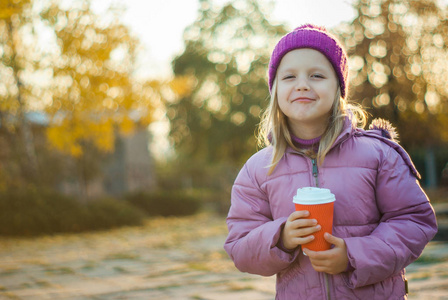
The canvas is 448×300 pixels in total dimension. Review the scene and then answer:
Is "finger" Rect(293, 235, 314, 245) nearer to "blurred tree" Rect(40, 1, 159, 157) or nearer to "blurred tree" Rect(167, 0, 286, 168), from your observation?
"blurred tree" Rect(40, 1, 159, 157)

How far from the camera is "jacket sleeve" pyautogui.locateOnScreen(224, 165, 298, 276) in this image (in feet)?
5.88

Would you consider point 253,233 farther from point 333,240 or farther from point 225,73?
point 225,73

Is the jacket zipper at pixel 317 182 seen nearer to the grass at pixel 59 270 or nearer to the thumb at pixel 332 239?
the thumb at pixel 332 239

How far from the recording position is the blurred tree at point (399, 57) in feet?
25.6

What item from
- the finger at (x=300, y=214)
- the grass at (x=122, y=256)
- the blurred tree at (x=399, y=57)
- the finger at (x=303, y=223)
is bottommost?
the grass at (x=122, y=256)

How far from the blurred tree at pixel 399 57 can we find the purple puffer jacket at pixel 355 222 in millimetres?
5946

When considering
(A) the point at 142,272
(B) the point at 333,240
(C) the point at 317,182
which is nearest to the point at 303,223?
(B) the point at 333,240

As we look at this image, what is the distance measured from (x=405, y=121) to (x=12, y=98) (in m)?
8.78

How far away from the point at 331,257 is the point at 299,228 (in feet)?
0.50

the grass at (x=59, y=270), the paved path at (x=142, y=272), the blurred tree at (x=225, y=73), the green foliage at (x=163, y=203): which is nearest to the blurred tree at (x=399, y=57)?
the paved path at (x=142, y=272)

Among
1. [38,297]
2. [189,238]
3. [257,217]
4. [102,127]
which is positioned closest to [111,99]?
[102,127]

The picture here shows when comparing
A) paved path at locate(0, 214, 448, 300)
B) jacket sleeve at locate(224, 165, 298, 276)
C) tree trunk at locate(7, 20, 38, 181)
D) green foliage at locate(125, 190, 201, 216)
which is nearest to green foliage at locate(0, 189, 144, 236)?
tree trunk at locate(7, 20, 38, 181)

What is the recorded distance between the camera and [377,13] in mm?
7762

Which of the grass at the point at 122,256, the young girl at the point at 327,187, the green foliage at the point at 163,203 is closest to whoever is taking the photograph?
the young girl at the point at 327,187
